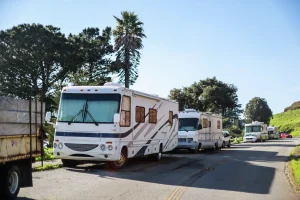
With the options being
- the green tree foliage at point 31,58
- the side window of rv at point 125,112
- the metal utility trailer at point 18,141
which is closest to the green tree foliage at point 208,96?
the green tree foliage at point 31,58

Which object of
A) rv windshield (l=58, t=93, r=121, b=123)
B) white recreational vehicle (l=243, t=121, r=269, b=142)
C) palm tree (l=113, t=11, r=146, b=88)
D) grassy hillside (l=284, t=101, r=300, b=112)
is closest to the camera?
rv windshield (l=58, t=93, r=121, b=123)

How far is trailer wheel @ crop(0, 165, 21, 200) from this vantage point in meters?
7.87

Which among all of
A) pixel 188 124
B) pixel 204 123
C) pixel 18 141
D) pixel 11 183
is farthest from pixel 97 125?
pixel 204 123

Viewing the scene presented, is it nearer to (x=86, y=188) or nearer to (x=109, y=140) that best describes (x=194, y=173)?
(x=109, y=140)

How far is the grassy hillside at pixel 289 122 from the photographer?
92.7m

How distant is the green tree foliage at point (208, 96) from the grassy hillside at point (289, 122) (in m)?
37.8

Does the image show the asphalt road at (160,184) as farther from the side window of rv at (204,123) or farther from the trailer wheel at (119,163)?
the side window of rv at (204,123)

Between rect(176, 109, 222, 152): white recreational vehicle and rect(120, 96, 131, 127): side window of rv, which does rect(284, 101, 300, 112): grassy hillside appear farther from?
rect(120, 96, 131, 127): side window of rv

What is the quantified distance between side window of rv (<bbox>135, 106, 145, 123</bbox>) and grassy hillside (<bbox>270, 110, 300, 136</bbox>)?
76.3 metres

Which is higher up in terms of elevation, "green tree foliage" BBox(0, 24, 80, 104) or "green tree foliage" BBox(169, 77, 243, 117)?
"green tree foliage" BBox(0, 24, 80, 104)

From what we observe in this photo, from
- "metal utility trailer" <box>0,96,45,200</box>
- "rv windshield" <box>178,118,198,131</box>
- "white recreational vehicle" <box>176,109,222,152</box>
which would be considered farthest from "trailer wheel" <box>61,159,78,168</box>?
"rv windshield" <box>178,118,198,131</box>

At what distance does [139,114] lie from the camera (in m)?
16.2

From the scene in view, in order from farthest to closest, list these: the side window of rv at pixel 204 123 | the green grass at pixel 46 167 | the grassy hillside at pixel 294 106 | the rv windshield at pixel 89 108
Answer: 1. the grassy hillside at pixel 294 106
2. the side window of rv at pixel 204 123
3. the rv windshield at pixel 89 108
4. the green grass at pixel 46 167

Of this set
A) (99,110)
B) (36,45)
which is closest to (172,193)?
(99,110)
